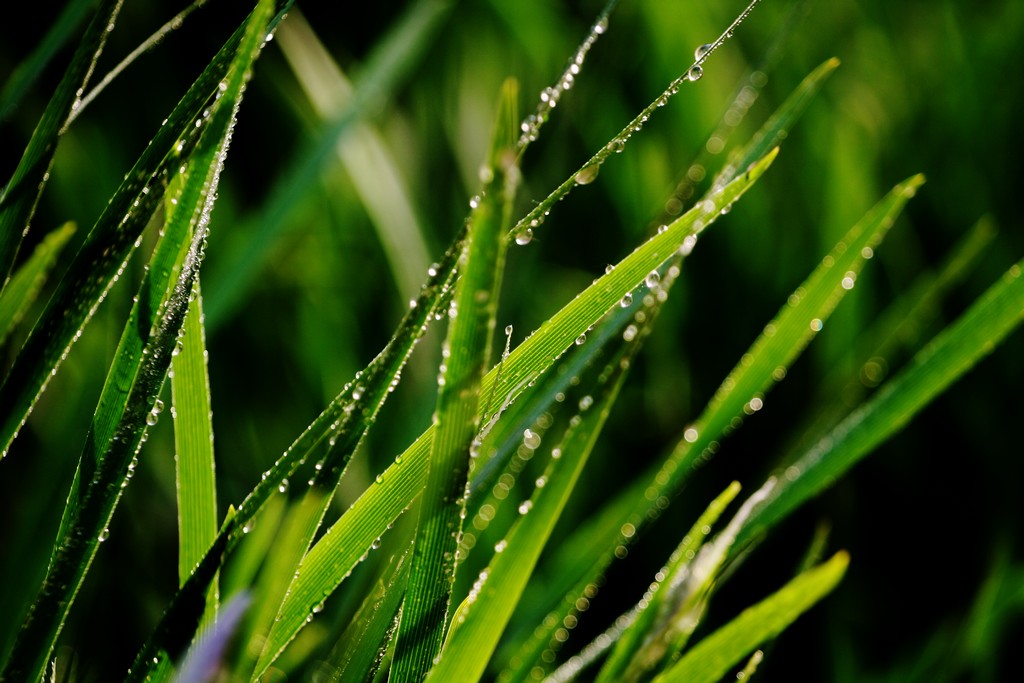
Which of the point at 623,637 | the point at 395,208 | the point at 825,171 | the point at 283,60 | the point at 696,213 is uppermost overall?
the point at 283,60

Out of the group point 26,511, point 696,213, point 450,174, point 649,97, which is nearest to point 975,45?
point 649,97

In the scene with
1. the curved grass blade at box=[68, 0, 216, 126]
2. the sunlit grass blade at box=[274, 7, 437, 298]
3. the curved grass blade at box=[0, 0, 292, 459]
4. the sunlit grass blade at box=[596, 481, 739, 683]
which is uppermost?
the sunlit grass blade at box=[274, 7, 437, 298]

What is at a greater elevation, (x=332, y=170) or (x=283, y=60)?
(x=283, y=60)

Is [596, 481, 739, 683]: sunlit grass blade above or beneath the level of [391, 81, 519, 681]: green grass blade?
beneath

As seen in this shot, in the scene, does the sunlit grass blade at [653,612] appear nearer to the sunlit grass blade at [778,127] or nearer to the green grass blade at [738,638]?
the green grass blade at [738,638]

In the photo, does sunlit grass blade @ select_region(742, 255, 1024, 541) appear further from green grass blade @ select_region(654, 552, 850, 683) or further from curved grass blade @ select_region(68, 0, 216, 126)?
curved grass blade @ select_region(68, 0, 216, 126)

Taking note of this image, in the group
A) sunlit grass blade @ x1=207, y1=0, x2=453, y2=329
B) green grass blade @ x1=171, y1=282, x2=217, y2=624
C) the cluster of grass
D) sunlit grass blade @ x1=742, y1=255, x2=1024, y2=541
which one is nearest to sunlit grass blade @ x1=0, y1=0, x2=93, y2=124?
→ the cluster of grass

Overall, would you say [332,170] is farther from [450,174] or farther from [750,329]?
[750,329]

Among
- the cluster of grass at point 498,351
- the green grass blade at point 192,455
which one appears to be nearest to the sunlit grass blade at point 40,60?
the cluster of grass at point 498,351
